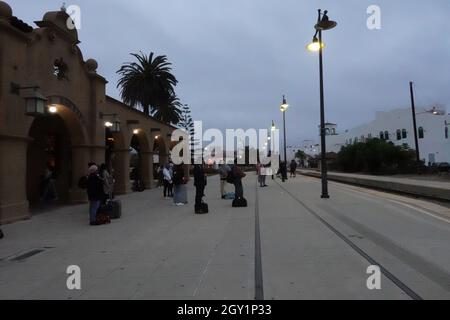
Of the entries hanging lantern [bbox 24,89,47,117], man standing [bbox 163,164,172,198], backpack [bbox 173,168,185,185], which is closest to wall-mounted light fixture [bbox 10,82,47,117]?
hanging lantern [bbox 24,89,47,117]

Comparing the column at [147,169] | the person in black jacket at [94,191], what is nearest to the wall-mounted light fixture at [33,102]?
the person in black jacket at [94,191]

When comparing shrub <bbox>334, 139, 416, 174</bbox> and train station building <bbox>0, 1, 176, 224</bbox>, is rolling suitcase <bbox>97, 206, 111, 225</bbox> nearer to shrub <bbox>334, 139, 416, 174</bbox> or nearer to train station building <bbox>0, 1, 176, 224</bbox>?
train station building <bbox>0, 1, 176, 224</bbox>

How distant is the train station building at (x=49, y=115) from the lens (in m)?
11.7

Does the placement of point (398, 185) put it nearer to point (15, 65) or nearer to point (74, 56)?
point (74, 56)

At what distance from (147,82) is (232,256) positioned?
39.7 meters

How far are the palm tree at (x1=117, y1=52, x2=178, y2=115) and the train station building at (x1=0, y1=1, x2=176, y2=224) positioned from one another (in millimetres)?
19352

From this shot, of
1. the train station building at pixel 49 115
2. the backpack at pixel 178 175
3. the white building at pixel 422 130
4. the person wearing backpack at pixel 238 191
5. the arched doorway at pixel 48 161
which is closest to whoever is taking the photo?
the train station building at pixel 49 115

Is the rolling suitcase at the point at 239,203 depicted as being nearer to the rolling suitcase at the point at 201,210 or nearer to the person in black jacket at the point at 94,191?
the rolling suitcase at the point at 201,210

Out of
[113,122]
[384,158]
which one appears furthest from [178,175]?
[384,158]

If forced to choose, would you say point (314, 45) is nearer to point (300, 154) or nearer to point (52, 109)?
point (52, 109)

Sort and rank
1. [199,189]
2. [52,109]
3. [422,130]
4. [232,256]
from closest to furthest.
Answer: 1. [232,256]
2. [199,189]
3. [52,109]
4. [422,130]

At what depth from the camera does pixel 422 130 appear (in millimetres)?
73375

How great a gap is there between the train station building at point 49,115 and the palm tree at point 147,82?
63.5 feet
